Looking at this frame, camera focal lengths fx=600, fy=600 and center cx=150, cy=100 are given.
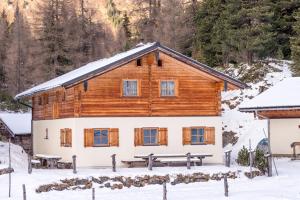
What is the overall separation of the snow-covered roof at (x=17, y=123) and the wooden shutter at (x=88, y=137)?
18.2 meters

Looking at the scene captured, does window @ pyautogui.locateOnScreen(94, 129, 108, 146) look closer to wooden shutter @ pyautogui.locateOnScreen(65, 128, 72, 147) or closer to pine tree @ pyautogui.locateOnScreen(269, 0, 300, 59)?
wooden shutter @ pyautogui.locateOnScreen(65, 128, 72, 147)

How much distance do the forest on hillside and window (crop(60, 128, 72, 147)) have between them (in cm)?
2484

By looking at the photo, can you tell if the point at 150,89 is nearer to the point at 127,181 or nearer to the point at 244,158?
the point at 244,158

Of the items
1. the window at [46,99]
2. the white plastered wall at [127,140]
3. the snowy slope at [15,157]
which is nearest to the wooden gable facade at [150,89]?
the white plastered wall at [127,140]

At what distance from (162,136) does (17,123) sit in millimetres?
21319

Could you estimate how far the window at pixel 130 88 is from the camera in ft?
117

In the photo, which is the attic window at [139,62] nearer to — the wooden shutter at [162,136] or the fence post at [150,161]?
the wooden shutter at [162,136]

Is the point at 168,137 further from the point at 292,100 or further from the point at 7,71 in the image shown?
the point at 7,71

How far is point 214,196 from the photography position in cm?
2752

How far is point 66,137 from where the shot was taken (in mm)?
36344

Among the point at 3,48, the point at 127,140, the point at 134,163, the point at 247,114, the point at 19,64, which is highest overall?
the point at 3,48

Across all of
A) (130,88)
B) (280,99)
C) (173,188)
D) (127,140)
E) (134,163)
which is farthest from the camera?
(280,99)

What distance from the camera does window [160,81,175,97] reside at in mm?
36438

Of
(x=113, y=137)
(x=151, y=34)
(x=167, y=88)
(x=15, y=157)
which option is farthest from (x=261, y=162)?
(x=151, y=34)
